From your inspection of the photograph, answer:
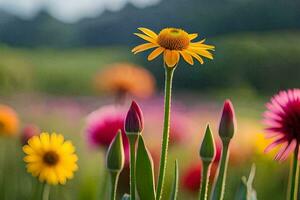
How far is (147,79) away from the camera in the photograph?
1913mm

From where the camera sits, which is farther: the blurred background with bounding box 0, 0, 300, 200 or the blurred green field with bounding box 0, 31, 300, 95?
the blurred green field with bounding box 0, 31, 300, 95

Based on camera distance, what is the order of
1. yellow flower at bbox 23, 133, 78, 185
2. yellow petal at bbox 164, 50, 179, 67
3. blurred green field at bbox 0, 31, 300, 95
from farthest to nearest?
1. blurred green field at bbox 0, 31, 300, 95
2. yellow flower at bbox 23, 133, 78, 185
3. yellow petal at bbox 164, 50, 179, 67

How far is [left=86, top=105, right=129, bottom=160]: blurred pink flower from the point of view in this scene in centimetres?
120

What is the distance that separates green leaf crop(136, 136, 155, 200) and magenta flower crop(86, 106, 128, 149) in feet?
1.35

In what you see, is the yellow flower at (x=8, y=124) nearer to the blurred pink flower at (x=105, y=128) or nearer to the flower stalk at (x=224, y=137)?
the blurred pink flower at (x=105, y=128)

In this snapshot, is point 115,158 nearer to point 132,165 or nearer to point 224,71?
point 132,165

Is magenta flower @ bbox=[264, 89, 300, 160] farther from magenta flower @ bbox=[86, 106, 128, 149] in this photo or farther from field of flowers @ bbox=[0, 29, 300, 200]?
magenta flower @ bbox=[86, 106, 128, 149]

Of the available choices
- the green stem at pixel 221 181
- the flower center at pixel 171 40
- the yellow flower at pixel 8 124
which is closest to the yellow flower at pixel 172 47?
the flower center at pixel 171 40

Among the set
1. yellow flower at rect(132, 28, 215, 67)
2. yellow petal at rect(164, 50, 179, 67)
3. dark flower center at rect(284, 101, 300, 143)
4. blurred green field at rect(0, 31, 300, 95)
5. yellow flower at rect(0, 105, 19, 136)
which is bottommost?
dark flower center at rect(284, 101, 300, 143)

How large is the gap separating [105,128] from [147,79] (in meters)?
0.72

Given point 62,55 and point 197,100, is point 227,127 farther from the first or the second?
point 62,55

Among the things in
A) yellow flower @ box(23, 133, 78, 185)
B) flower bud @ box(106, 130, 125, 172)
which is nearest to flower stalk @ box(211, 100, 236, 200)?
flower bud @ box(106, 130, 125, 172)

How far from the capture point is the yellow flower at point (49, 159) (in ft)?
3.52

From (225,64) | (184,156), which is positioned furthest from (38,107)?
(225,64)
